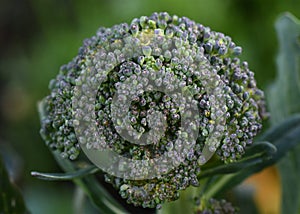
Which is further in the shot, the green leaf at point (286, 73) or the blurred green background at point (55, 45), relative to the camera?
the blurred green background at point (55, 45)

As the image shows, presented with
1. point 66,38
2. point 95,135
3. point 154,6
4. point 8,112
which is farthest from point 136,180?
point 8,112

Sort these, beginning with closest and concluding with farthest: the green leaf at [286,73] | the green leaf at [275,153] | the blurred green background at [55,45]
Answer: the green leaf at [275,153]
the green leaf at [286,73]
the blurred green background at [55,45]

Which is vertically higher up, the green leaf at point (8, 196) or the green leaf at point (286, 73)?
the green leaf at point (286, 73)

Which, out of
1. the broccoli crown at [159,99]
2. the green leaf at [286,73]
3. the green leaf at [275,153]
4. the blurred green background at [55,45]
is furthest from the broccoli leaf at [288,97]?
the blurred green background at [55,45]

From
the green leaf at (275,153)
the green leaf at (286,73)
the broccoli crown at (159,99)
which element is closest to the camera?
the broccoli crown at (159,99)

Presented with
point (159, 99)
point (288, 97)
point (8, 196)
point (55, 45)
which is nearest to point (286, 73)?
point (288, 97)

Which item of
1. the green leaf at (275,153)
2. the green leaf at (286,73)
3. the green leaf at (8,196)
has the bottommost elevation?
the green leaf at (8,196)

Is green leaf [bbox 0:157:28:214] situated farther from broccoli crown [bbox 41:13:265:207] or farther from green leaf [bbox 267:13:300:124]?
green leaf [bbox 267:13:300:124]

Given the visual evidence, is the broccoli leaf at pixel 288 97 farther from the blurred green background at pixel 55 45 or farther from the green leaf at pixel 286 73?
the blurred green background at pixel 55 45
